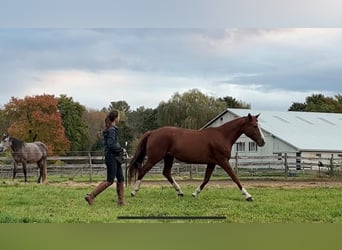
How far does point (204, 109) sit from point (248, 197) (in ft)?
15.1

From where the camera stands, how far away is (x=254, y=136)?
9.75 metres

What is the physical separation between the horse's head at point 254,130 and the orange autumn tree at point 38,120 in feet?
14.2

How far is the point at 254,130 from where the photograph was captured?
973 cm

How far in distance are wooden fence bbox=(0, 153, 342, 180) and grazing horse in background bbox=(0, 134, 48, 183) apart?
1.61ft

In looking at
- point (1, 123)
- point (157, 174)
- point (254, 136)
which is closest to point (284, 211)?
point (254, 136)

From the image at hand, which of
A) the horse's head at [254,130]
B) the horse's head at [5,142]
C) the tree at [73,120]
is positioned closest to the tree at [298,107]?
the horse's head at [254,130]

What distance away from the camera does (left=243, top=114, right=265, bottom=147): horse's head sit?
9703 millimetres

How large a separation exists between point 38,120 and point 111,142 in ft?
14.4

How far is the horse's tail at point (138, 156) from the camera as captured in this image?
390 inches

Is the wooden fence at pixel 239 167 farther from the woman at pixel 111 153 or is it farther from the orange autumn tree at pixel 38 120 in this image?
the woman at pixel 111 153

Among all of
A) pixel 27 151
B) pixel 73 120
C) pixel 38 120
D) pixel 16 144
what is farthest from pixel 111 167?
pixel 27 151

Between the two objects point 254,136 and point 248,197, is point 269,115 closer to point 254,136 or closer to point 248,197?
point 254,136

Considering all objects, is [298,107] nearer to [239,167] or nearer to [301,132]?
[301,132]

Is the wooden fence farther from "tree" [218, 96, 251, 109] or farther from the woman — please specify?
the woman
